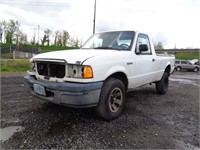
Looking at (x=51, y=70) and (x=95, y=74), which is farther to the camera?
(x=51, y=70)

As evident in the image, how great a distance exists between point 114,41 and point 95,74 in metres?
1.50

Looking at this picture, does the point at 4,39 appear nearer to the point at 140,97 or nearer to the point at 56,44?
the point at 56,44

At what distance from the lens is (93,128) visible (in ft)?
10.3

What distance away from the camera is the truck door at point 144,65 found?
4.20m

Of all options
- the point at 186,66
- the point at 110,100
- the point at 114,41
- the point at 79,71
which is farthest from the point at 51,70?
the point at 186,66

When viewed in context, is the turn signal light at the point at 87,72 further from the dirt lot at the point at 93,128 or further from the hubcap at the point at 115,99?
the dirt lot at the point at 93,128

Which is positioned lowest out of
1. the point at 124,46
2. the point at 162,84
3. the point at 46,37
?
the point at 162,84

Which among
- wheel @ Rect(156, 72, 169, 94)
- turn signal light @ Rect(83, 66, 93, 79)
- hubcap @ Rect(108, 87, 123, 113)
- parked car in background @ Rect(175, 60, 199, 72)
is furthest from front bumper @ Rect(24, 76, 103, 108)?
parked car in background @ Rect(175, 60, 199, 72)

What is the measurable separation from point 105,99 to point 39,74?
137 centimetres

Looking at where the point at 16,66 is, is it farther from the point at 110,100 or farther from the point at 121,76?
the point at 110,100

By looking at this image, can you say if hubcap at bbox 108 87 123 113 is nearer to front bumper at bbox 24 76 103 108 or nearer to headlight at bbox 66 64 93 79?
front bumper at bbox 24 76 103 108

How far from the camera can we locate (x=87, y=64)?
9.62ft

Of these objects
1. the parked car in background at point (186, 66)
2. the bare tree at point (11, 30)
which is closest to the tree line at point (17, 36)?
the bare tree at point (11, 30)

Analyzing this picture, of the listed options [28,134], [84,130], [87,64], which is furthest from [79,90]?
[28,134]
